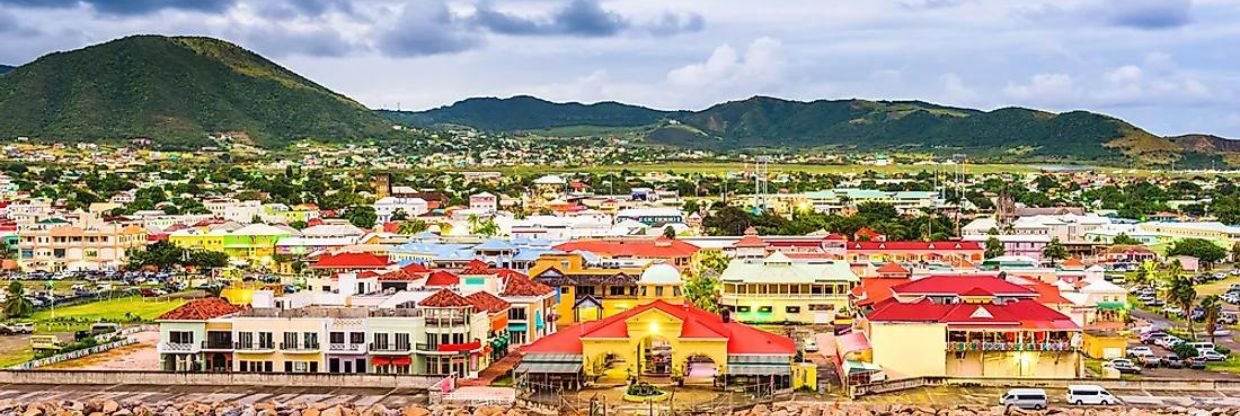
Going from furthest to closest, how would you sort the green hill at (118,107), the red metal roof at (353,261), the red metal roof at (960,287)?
the green hill at (118,107), the red metal roof at (353,261), the red metal roof at (960,287)

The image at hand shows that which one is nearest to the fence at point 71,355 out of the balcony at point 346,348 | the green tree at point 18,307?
the balcony at point 346,348

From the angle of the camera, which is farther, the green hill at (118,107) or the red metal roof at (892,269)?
the green hill at (118,107)

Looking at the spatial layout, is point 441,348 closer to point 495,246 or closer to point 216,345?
point 216,345

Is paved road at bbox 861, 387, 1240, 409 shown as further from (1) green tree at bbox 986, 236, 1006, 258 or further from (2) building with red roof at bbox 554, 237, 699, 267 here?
(1) green tree at bbox 986, 236, 1006, 258

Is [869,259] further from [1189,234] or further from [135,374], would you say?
[135,374]

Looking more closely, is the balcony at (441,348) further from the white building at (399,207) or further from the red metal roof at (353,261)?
the white building at (399,207)

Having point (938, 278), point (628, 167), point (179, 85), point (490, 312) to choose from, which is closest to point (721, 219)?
point (938, 278)
